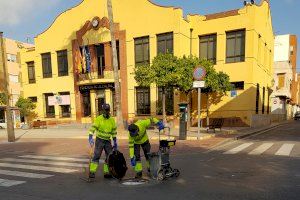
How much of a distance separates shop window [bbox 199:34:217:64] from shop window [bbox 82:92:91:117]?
12.2 m

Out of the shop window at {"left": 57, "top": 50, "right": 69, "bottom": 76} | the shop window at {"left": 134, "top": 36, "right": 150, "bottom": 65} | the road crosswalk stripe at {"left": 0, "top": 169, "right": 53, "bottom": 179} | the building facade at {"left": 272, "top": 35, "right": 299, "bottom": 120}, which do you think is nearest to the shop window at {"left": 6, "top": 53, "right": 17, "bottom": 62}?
the shop window at {"left": 57, "top": 50, "right": 69, "bottom": 76}

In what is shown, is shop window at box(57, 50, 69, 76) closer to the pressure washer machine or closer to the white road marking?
the white road marking

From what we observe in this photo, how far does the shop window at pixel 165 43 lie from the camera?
24.3m

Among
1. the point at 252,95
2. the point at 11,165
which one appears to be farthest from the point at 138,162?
the point at 252,95

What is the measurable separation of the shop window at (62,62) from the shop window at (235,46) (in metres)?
16.9

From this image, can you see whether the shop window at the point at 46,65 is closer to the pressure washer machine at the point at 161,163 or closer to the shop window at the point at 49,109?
the shop window at the point at 49,109

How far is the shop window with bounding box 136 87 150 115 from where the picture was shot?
25.7m

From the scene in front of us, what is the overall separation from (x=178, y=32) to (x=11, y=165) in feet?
57.4

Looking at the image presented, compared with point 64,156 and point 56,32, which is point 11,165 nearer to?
point 64,156

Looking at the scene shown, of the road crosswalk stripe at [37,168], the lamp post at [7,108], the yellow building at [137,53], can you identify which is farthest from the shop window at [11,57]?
the road crosswalk stripe at [37,168]

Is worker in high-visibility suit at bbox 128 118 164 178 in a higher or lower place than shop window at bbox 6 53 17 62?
lower

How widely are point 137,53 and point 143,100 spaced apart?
4351 millimetres

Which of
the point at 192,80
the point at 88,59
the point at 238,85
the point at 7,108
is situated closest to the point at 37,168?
the point at 7,108

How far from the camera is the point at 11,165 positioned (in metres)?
9.66
